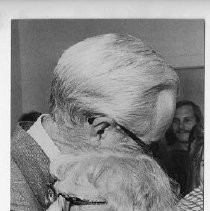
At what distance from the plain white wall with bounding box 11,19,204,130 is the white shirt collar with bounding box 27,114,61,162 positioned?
61 millimetres

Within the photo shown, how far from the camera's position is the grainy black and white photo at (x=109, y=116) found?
1.26 m

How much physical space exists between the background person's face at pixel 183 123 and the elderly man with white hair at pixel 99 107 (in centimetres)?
3

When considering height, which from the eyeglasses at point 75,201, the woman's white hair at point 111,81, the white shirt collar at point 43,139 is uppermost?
the woman's white hair at point 111,81

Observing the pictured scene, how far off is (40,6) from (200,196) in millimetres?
873

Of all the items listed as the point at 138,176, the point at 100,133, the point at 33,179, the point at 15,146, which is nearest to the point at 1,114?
the point at 15,146

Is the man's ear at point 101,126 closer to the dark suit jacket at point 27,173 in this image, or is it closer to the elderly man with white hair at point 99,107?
the elderly man with white hair at point 99,107

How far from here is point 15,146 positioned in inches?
51.9

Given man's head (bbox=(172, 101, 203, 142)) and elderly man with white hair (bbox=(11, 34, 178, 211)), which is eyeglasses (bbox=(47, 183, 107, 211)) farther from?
man's head (bbox=(172, 101, 203, 142))

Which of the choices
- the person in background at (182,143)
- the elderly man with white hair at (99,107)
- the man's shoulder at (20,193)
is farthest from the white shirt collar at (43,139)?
the person in background at (182,143)

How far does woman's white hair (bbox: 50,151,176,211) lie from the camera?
125 cm

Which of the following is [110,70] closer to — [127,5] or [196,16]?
[127,5]

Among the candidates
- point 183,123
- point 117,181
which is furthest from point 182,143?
point 117,181

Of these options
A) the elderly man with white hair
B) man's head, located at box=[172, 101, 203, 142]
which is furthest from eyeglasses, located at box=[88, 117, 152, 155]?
man's head, located at box=[172, 101, 203, 142]

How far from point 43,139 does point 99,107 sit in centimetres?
23
